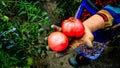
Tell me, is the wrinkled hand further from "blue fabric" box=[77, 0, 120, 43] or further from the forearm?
"blue fabric" box=[77, 0, 120, 43]

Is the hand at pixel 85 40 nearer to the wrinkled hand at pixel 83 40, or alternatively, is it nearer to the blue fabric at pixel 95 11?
the wrinkled hand at pixel 83 40

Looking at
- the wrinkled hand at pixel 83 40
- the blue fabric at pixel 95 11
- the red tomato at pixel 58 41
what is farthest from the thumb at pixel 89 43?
the blue fabric at pixel 95 11

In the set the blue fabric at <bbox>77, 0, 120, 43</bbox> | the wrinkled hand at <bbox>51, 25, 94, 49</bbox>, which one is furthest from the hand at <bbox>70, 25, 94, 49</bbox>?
the blue fabric at <bbox>77, 0, 120, 43</bbox>

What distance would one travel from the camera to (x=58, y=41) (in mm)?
1854

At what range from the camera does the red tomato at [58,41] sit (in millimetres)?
1827

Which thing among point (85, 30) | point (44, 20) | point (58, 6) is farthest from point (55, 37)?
point (58, 6)

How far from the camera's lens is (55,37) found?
1854 mm

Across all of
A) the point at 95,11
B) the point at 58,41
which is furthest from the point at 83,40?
the point at 95,11

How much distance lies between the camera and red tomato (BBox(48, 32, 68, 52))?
6.00 ft

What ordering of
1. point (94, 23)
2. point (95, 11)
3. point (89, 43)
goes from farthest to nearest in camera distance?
1. point (95, 11)
2. point (94, 23)
3. point (89, 43)

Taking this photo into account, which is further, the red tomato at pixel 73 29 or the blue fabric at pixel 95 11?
the blue fabric at pixel 95 11

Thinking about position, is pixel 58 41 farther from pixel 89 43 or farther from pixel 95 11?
pixel 95 11

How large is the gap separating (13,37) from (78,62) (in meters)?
1.06

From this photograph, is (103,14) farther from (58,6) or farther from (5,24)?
(58,6)
